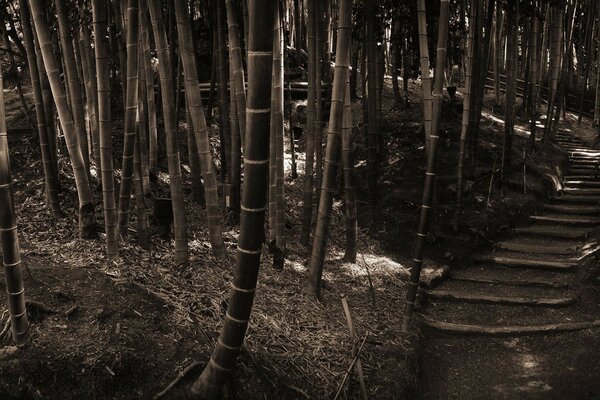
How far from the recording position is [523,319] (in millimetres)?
4652

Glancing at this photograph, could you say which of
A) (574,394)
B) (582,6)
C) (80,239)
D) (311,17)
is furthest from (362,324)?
(582,6)

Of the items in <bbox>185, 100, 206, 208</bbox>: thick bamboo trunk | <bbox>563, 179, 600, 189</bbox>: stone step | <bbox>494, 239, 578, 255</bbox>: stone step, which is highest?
<bbox>185, 100, 206, 208</bbox>: thick bamboo trunk

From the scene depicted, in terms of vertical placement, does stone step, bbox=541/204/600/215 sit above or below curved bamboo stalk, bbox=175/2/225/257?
below

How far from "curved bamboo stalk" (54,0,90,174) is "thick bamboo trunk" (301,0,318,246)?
176 centimetres

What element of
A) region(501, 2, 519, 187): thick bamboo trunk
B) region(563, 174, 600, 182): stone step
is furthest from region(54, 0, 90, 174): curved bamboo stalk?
region(563, 174, 600, 182): stone step

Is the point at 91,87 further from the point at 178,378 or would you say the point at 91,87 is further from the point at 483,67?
the point at 483,67

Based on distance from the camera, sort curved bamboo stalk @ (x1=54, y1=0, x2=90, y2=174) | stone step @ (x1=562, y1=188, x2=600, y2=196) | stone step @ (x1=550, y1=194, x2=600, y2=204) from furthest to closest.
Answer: stone step @ (x1=562, y1=188, x2=600, y2=196), stone step @ (x1=550, y1=194, x2=600, y2=204), curved bamboo stalk @ (x1=54, y1=0, x2=90, y2=174)

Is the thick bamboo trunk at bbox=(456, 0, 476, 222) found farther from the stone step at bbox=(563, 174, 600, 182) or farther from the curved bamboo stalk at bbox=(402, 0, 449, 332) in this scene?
the stone step at bbox=(563, 174, 600, 182)

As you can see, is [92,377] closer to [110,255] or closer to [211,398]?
[211,398]

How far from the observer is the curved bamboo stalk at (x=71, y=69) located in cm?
335

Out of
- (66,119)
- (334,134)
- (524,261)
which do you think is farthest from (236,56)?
(524,261)

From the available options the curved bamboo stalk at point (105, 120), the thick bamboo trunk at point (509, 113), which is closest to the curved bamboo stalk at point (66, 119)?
the curved bamboo stalk at point (105, 120)

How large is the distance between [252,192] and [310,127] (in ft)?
9.72

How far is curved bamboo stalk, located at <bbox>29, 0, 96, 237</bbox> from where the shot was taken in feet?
10.0
